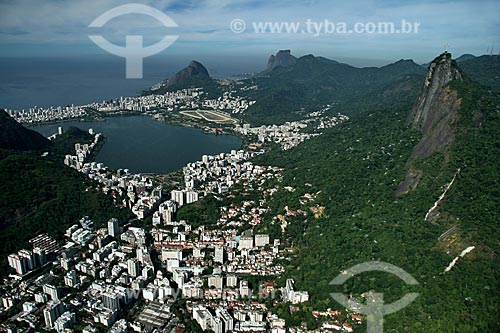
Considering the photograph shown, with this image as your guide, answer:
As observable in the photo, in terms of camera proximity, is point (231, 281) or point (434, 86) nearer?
point (231, 281)

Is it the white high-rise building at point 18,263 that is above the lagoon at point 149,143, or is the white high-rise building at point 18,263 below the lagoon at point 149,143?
below

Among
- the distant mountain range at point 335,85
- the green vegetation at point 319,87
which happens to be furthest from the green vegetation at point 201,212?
the green vegetation at point 319,87

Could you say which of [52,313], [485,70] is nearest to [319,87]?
[485,70]

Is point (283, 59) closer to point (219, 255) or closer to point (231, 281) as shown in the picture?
point (219, 255)

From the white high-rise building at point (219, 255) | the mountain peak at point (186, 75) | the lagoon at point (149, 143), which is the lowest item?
the white high-rise building at point (219, 255)

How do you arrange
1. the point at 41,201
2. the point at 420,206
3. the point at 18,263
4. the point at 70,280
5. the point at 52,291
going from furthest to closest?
the point at 41,201 < the point at 420,206 < the point at 18,263 < the point at 70,280 < the point at 52,291

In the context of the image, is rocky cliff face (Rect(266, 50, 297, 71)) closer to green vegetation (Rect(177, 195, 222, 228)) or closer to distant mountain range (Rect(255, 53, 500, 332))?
distant mountain range (Rect(255, 53, 500, 332))

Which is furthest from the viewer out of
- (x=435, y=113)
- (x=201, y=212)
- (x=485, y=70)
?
(x=485, y=70)

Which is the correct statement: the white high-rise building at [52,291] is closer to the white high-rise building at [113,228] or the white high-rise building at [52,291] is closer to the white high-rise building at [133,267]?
the white high-rise building at [133,267]

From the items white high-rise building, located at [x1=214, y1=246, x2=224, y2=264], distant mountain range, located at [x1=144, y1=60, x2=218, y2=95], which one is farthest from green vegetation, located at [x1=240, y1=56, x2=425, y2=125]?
white high-rise building, located at [x1=214, y1=246, x2=224, y2=264]
